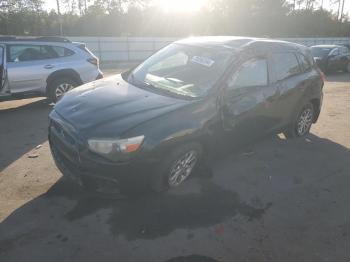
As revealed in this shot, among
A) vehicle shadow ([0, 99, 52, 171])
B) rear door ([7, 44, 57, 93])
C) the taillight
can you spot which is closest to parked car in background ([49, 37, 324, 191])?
vehicle shadow ([0, 99, 52, 171])

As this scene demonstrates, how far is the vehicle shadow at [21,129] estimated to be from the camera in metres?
5.89

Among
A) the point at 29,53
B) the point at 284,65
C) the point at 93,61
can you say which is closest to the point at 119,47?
the point at 93,61

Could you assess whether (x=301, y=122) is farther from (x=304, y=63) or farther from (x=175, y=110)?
(x=175, y=110)

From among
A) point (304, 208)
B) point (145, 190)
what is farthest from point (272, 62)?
point (145, 190)

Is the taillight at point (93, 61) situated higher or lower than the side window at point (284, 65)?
lower

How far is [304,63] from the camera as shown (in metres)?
6.45

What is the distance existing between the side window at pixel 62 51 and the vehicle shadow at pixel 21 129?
127 cm

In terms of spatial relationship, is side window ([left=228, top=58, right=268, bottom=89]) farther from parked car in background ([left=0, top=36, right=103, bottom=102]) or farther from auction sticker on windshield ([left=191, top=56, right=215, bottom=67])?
parked car in background ([left=0, top=36, right=103, bottom=102])

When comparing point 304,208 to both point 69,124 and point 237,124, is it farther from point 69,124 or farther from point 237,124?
point 69,124

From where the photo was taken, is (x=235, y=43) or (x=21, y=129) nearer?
(x=235, y=43)

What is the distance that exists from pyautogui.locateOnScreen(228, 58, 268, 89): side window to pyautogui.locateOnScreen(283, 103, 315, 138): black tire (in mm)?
1379

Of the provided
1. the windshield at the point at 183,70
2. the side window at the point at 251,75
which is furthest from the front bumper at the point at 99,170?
the side window at the point at 251,75

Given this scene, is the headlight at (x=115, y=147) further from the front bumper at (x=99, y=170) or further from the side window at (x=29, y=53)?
the side window at (x=29, y=53)

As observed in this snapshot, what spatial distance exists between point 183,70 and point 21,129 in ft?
12.1
